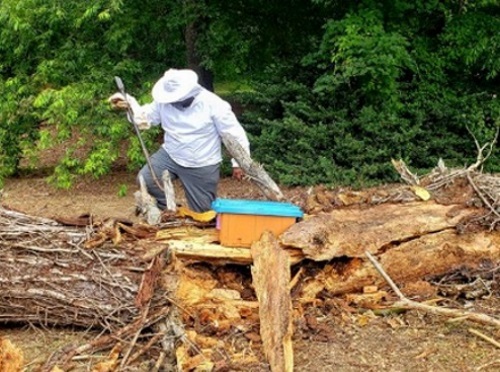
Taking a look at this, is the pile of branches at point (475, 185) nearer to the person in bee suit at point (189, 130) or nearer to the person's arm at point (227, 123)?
the person's arm at point (227, 123)

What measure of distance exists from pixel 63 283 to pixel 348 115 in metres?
7.02

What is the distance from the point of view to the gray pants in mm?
5750

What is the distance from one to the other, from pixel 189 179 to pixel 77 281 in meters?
1.81

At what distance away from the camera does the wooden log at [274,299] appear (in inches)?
153

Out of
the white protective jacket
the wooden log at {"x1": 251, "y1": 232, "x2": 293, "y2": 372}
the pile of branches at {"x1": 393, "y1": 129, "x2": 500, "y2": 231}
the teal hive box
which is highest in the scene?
the white protective jacket

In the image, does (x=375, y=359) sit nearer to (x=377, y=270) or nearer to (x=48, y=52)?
(x=377, y=270)

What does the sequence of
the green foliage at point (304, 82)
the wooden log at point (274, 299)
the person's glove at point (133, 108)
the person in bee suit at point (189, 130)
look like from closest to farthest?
the wooden log at point (274, 299) < the person in bee suit at point (189, 130) < the person's glove at point (133, 108) < the green foliage at point (304, 82)

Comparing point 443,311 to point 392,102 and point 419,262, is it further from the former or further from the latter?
point 392,102

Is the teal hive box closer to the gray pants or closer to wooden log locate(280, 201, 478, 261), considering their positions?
wooden log locate(280, 201, 478, 261)

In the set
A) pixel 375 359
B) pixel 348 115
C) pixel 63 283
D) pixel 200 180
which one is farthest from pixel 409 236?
pixel 348 115

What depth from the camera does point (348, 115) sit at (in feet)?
34.8

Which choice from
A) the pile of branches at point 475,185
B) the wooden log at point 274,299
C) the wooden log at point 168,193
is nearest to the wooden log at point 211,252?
the wooden log at point 274,299

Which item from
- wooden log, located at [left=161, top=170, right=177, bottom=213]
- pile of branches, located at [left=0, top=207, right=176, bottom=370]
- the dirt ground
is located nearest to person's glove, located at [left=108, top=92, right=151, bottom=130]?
wooden log, located at [left=161, top=170, right=177, bottom=213]

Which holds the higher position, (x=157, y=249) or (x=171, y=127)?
(x=171, y=127)
